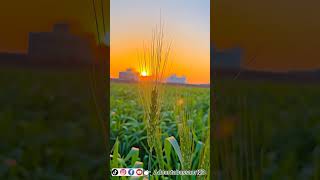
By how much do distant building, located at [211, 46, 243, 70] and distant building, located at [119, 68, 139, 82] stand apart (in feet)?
1.27

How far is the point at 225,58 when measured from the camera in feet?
6.51

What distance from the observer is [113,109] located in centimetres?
198

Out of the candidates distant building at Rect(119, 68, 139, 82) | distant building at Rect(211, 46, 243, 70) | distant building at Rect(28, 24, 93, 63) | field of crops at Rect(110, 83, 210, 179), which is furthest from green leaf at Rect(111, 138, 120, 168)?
distant building at Rect(211, 46, 243, 70)

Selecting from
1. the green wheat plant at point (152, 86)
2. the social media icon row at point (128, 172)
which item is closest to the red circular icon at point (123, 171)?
the social media icon row at point (128, 172)

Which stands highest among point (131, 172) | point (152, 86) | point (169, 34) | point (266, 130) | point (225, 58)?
point (169, 34)

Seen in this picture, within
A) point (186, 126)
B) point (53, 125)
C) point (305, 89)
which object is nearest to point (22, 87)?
point (53, 125)

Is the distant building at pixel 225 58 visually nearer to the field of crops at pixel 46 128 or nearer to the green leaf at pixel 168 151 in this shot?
the green leaf at pixel 168 151

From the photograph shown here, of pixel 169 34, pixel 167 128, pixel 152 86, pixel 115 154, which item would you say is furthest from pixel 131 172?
pixel 169 34

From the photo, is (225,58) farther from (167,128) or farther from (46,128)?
(46,128)

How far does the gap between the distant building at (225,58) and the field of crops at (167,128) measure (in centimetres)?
14

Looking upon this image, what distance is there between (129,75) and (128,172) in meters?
0.48

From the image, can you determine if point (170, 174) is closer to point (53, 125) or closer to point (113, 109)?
point (113, 109)

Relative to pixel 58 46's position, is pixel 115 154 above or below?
below

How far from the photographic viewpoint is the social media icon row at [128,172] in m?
1.99
